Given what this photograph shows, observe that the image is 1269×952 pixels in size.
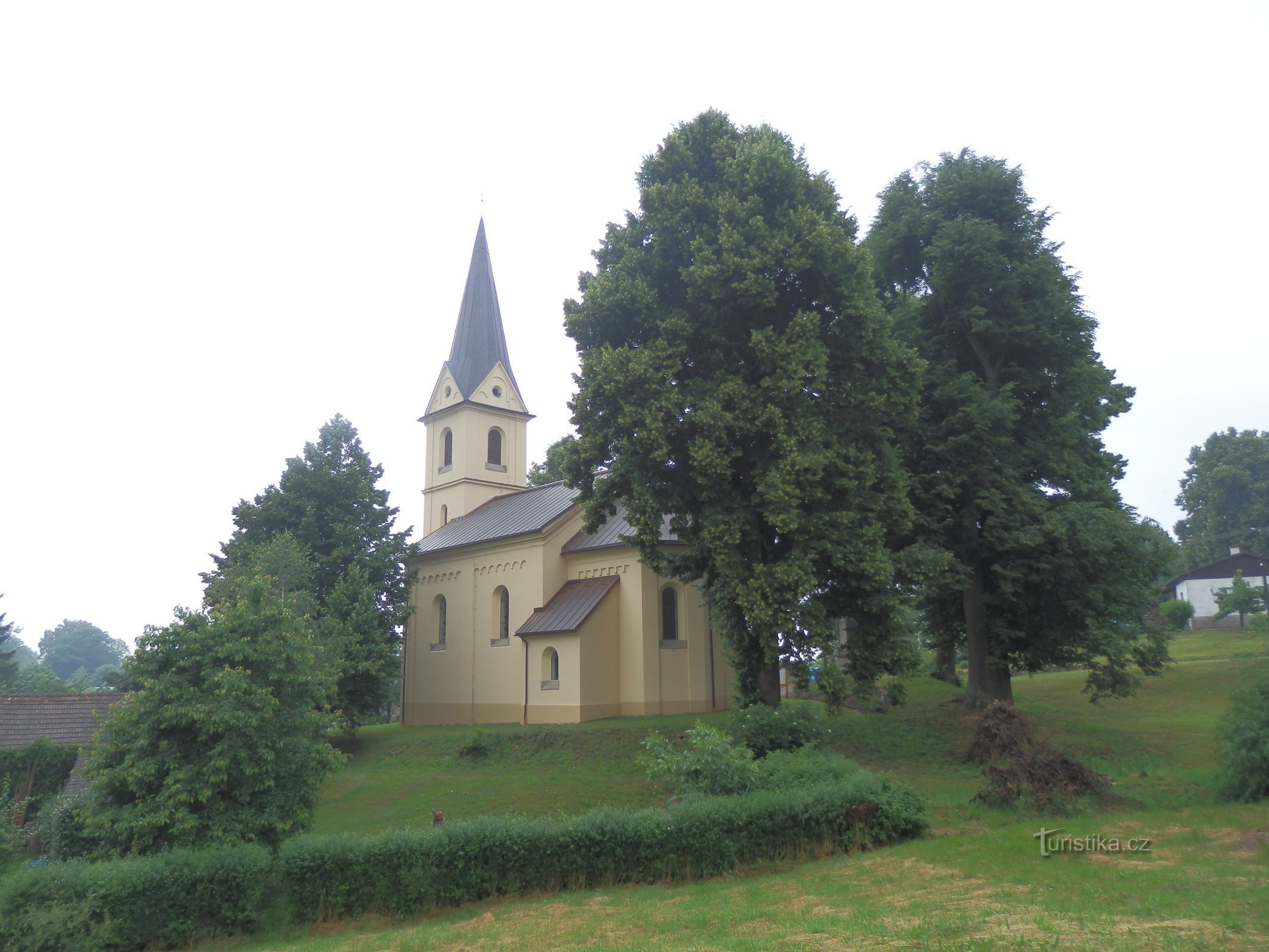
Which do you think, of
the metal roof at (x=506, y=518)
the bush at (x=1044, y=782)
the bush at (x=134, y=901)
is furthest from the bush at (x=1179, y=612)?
the bush at (x=134, y=901)

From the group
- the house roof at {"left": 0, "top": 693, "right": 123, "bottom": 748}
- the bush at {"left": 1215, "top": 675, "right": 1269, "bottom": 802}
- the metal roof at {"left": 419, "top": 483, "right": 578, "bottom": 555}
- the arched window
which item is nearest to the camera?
the bush at {"left": 1215, "top": 675, "right": 1269, "bottom": 802}

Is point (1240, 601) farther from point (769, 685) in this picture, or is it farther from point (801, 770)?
point (801, 770)

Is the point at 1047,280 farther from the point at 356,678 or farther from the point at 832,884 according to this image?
the point at 356,678

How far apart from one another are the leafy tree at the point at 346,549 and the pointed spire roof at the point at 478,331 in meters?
8.48

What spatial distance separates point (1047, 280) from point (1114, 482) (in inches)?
306

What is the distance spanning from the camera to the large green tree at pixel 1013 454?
24.3 metres

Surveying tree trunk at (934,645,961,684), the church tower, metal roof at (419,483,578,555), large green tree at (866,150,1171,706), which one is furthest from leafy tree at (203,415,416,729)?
tree trunk at (934,645,961,684)

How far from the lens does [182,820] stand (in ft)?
47.3

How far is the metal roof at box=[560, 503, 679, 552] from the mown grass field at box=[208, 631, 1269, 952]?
8.94m

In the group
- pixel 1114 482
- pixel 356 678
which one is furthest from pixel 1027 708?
pixel 356 678

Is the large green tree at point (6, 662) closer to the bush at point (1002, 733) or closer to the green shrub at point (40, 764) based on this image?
the green shrub at point (40, 764)

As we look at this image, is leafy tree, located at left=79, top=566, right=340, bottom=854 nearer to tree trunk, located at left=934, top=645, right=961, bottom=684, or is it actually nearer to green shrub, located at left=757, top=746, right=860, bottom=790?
green shrub, located at left=757, top=746, right=860, bottom=790

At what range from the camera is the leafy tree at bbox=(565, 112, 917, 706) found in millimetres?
21172

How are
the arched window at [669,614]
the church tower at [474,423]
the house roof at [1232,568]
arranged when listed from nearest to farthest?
the arched window at [669,614] → the church tower at [474,423] → the house roof at [1232,568]
